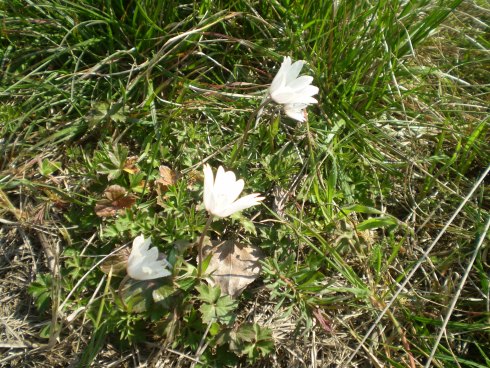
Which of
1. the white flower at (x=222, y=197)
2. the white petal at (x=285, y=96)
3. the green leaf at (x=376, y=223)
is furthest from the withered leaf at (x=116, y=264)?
→ the green leaf at (x=376, y=223)

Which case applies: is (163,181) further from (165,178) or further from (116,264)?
(116,264)

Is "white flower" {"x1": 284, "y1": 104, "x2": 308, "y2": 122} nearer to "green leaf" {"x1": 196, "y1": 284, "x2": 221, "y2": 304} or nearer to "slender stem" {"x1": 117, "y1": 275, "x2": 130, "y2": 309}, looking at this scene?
"green leaf" {"x1": 196, "y1": 284, "x2": 221, "y2": 304}

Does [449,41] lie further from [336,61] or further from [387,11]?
[336,61]

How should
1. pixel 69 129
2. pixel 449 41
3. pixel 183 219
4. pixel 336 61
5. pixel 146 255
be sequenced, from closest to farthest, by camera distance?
pixel 146 255 → pixel 183 219 → pixel 69 129 → pixel 336 61 → pixel 449 41

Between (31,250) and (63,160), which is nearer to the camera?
(31,250)

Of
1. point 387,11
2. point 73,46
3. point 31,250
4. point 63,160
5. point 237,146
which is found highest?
point 387,11

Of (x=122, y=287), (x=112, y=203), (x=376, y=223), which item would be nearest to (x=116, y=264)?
(x=122, y=287)

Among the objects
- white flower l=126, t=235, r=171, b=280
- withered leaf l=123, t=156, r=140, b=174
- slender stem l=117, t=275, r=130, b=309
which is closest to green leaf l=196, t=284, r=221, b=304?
white flower l=126, t=235, r=171, b=280

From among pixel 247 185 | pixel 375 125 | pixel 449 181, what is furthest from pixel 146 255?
pixel 449 181
